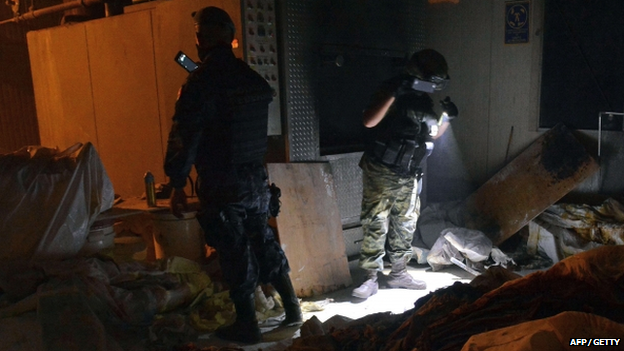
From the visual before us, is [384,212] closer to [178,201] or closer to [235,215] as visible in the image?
[235,215]

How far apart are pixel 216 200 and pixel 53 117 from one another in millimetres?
4325

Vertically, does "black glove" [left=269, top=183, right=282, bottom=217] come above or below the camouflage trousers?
above

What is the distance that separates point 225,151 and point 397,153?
1567 mm

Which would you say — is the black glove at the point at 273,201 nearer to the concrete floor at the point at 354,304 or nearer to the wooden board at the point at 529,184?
the concrete floor at the point at 354,304

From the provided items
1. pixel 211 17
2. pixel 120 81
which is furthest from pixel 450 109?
pixel 120 81

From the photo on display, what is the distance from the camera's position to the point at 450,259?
4.53 m

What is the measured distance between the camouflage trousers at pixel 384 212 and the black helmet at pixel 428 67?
2.64ft

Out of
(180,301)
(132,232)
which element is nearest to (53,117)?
(132,232)

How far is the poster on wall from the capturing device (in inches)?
191

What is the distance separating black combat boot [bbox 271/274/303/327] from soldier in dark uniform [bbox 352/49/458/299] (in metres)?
0.68

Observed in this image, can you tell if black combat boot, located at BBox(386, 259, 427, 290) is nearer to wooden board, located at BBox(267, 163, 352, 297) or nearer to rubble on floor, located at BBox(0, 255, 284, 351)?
wooden board, located at BBox(267, 163, 352, 297)

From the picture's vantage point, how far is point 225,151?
121 inches

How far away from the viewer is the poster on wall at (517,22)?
485cm

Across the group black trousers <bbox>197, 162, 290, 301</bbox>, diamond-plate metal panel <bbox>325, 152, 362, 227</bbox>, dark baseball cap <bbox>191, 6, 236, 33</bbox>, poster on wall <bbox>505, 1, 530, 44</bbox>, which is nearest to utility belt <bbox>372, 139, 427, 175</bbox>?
diamond-plate metal panel <bbox>325, 152, 362, 227</bbox>
